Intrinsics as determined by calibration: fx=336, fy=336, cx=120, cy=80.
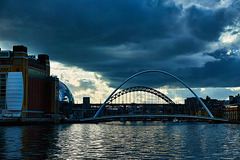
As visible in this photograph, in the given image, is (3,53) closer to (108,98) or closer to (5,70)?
(5,70)

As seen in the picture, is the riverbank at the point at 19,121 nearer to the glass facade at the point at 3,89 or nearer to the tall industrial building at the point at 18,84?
the tall industrial building at the point at 18,84

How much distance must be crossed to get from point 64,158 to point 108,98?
137177 millimetres

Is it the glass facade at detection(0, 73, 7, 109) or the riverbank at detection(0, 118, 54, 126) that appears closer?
the riverbank at detection(0, 118, 54, 126)

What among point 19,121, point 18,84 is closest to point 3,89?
point 18,84

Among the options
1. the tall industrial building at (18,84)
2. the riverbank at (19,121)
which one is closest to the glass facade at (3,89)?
the tall industrial building at (18,84)

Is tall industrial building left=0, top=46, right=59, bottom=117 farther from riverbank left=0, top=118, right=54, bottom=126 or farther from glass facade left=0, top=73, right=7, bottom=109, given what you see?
riverbank left=0, top=118, right=54, bottom=126

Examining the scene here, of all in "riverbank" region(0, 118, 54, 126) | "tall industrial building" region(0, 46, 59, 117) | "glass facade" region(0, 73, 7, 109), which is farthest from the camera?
"glass facade" region(0, 73, 7, 109)

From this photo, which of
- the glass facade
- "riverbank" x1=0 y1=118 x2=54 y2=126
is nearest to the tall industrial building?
the glass facade

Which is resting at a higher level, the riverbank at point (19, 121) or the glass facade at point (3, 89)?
the glass facade at point (3, 89)

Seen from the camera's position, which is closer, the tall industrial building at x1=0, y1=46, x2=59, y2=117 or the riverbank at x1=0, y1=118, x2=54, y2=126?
the riverbank at x1=0, y1=118, x2=54, y2=126

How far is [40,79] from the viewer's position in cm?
15688

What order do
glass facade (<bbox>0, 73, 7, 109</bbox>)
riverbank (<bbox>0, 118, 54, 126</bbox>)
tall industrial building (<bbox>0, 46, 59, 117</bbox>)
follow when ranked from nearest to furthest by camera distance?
riverbank (<bbox>0, 118, 54, 126</bbox>) → tall industrial building (<bbox>0, 46, 59, 117</bbox>) → glass facade (<bbox>0, 73, 7, 109</bbox>)

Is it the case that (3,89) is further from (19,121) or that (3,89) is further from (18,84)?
(19,121)

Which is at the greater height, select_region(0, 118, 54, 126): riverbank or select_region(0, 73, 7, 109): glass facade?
select_region(0, 73, 7, 109): glass facade
